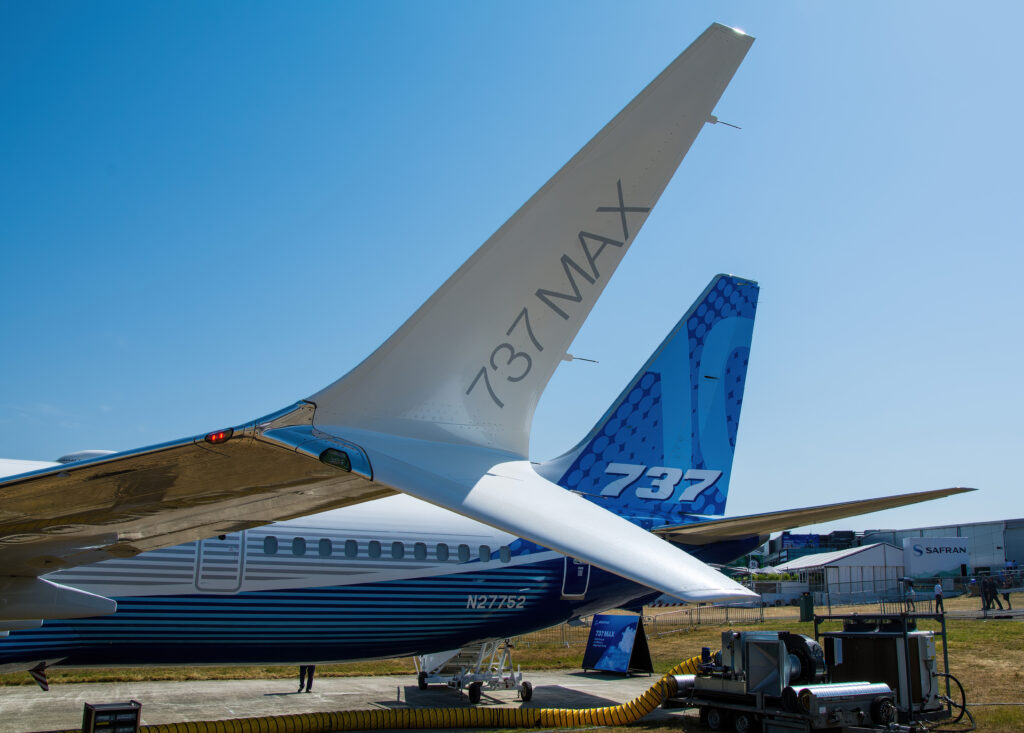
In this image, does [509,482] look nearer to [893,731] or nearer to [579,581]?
[893,731]

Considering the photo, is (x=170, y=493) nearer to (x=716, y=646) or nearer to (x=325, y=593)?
(x=325, y=593)

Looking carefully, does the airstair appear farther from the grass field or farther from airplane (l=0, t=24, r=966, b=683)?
airplane (l=0, t=24, r=966, b=683)

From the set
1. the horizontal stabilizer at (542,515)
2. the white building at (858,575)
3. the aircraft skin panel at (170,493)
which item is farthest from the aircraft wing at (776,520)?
the white building at (858,575)

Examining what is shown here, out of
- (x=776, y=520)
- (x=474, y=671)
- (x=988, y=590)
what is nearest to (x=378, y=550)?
(x=474, y=671)

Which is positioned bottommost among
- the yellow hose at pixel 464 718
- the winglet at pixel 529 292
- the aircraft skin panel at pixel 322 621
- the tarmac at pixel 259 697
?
the tarmac at pixel 259 697

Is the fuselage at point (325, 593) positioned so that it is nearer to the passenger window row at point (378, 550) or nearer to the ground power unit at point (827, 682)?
the passenger window row at point (378, 550)

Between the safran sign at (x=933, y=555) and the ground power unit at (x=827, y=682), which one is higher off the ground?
the safran sign at (x=933, y=555)

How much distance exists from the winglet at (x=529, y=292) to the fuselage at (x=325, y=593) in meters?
7.16

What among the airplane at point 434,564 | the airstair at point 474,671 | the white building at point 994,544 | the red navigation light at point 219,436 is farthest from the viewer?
the white building at point 994,544

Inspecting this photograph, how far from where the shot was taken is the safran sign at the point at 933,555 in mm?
52875

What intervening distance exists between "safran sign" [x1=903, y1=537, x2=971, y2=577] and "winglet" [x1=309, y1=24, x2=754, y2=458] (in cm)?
5581

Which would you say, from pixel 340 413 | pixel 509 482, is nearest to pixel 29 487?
pixel 340 413

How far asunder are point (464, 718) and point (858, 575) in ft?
154

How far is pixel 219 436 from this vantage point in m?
3.60
